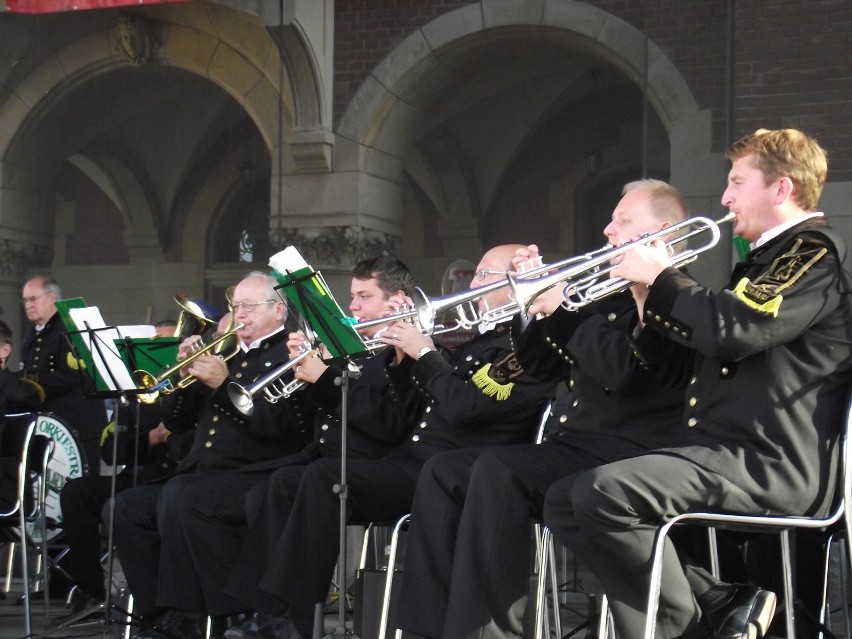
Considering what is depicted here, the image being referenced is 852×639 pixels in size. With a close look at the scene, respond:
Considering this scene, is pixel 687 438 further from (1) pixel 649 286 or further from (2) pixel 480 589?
(2) pixel 480 589

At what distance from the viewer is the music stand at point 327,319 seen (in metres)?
4.85

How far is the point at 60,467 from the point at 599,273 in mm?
4182

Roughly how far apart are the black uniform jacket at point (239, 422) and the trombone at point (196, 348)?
0.08 m

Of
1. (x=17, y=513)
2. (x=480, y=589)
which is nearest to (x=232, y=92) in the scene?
(x=17, y=513)

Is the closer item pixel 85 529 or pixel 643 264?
pixel 643 264

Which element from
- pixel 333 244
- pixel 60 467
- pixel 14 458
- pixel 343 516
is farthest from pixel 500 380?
pixel 333 244

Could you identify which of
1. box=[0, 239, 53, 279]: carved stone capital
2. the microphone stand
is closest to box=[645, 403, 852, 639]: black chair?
the microphone stand

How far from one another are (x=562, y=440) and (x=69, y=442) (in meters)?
3.76

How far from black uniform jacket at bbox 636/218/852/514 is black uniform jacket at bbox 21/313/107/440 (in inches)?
206

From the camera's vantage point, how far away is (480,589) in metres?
4.15

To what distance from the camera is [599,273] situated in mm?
4234

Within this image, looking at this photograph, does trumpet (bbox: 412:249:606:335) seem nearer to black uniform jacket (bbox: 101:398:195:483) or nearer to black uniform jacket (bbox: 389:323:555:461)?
black uniform jacket (bbox: 389:323:555:461)

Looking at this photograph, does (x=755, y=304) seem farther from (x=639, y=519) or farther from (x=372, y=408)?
(x=372, y=408)

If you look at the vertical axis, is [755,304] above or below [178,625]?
above
